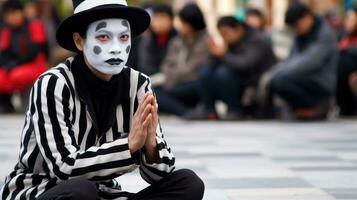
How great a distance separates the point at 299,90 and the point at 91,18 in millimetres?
7579

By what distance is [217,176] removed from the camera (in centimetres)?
676

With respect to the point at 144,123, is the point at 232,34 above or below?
below

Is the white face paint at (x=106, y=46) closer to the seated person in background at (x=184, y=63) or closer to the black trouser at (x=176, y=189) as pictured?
the black trouser at (x=176, y=189)

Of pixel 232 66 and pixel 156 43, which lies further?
pixel 156 43

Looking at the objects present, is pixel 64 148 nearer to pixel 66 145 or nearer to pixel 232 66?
pixel 66 145

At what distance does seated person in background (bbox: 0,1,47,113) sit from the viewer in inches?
507

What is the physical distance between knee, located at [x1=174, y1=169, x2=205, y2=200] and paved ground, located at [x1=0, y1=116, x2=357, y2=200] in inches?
42.0

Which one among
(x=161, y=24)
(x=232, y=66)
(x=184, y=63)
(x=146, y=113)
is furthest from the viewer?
(x=161, y=24)

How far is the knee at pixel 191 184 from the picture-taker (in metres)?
4.56

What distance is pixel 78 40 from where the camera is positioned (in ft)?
14.7

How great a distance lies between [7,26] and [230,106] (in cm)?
329

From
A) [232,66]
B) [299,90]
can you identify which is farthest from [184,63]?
[299,90]

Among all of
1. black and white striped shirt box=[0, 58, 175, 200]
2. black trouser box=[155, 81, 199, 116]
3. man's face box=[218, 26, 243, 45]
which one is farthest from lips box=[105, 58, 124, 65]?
black trouser box=[155, 81, 199, 116]

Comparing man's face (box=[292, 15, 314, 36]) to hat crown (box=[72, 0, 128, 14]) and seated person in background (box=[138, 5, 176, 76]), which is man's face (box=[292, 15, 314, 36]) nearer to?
seated person in background (box=[138, 5, 176, 76])
